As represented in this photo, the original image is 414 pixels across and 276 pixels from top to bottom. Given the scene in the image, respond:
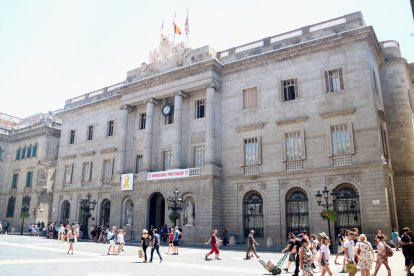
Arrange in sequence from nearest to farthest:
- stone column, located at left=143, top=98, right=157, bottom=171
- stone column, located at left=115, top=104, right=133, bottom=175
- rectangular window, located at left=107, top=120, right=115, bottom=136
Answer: stone column, located at left=143, top=98, right=157, bottom=171
stone column, located at left=115, top=104, right=133, bottom=175
rectangular window, located at left=107, top=120, right=115, bottom=136

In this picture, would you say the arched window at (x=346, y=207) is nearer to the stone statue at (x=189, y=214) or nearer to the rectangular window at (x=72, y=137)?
the stone statue at (x=189, y=214)

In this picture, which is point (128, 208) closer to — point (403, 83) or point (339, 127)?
point (339, 127)

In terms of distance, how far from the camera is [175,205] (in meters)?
30.2

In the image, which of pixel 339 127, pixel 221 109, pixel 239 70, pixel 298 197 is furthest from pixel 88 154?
pixel 339 127

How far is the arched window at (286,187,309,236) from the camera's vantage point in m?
28.1

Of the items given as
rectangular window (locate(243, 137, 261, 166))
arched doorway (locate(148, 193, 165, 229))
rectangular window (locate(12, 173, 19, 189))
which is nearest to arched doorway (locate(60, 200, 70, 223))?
rectangular window (locate(12, 173, 19, 189))

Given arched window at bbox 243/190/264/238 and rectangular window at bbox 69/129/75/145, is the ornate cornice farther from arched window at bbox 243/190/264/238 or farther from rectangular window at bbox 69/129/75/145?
rectangular window at bbox 69/129/75/145

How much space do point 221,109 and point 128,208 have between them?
48.2 ft

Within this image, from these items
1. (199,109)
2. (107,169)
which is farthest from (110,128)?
(199,109)

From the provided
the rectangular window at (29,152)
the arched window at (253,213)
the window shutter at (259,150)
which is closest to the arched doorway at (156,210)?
the arched window at (253,213)

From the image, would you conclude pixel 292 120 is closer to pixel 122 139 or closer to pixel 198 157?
pixel 198 157

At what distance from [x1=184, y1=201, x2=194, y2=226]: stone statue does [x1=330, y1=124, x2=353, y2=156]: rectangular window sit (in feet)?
45.1

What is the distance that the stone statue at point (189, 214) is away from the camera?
32.3 meters

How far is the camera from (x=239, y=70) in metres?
34.2
